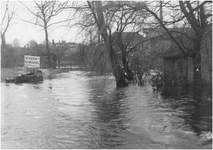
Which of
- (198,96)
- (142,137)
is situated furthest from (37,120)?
(198,96)

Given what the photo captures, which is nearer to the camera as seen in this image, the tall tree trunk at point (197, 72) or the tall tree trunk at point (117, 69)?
the tall tree trunk at point (197, 72)

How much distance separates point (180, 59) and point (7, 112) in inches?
655

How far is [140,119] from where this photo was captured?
12.2m

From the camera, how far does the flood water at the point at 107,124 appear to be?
9.05 metres

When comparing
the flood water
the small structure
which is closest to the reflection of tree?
the flood water

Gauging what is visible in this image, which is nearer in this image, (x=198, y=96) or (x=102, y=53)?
(x=198, y=96)

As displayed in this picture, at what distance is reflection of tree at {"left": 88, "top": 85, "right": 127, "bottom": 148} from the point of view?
9.39m

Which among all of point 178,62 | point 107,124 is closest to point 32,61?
point 178,62

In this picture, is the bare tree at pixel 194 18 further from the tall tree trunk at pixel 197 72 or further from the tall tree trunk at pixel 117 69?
the tall tree trunk at pixel 117 69

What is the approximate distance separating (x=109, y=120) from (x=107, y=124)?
0.76 metres

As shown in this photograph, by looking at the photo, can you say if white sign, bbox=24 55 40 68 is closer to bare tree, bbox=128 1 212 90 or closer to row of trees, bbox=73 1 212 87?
row of trees, bbox=73 1 212 87

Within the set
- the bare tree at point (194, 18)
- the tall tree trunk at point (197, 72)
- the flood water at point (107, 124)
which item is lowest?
the flood water at point (107, 124)

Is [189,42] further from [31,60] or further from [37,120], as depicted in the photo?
[31,60]

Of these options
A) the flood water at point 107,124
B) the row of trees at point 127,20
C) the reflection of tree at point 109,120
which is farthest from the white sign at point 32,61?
the reflection of tree at point 109,120
